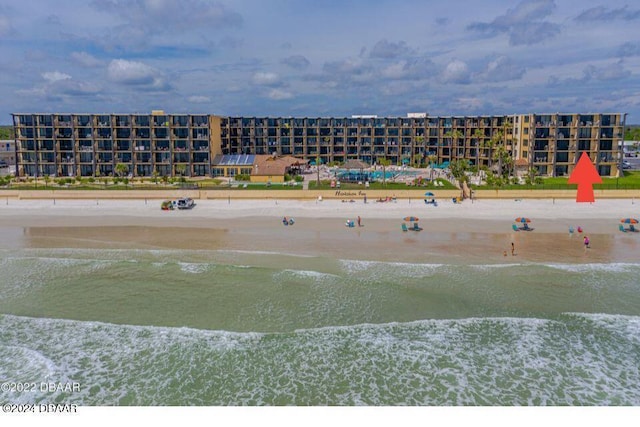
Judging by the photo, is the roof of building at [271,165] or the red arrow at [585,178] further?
the roof of building at [271,165]

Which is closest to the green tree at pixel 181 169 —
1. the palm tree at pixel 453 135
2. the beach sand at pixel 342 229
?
the beach sand at pixel 342 229

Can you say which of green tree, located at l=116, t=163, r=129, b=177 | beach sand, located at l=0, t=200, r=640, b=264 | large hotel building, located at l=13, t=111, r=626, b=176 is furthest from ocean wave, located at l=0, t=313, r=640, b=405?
large hotel building, located at l=13, t=111, r=626, b=176

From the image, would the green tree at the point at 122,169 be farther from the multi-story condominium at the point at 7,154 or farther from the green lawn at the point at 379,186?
the multi-story condominium at the point at 7,154

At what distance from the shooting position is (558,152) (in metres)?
82.2

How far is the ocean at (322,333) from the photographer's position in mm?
21156

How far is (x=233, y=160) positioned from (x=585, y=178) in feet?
166

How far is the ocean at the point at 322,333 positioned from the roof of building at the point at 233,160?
157ft

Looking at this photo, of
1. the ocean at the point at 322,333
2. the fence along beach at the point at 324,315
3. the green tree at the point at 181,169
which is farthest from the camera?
the green tree at the point at 181,169

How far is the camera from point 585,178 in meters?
67.9

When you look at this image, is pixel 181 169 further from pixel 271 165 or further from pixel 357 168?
pixel 357 168

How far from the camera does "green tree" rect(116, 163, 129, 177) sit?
79225mm

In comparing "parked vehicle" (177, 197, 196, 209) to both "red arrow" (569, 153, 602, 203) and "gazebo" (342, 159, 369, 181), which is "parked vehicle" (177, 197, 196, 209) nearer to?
"gazebo" (342, 159, 369, 181)

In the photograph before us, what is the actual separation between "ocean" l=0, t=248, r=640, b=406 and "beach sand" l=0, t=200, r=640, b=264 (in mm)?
3639

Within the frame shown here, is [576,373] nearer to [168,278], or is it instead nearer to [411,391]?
[411,391]
